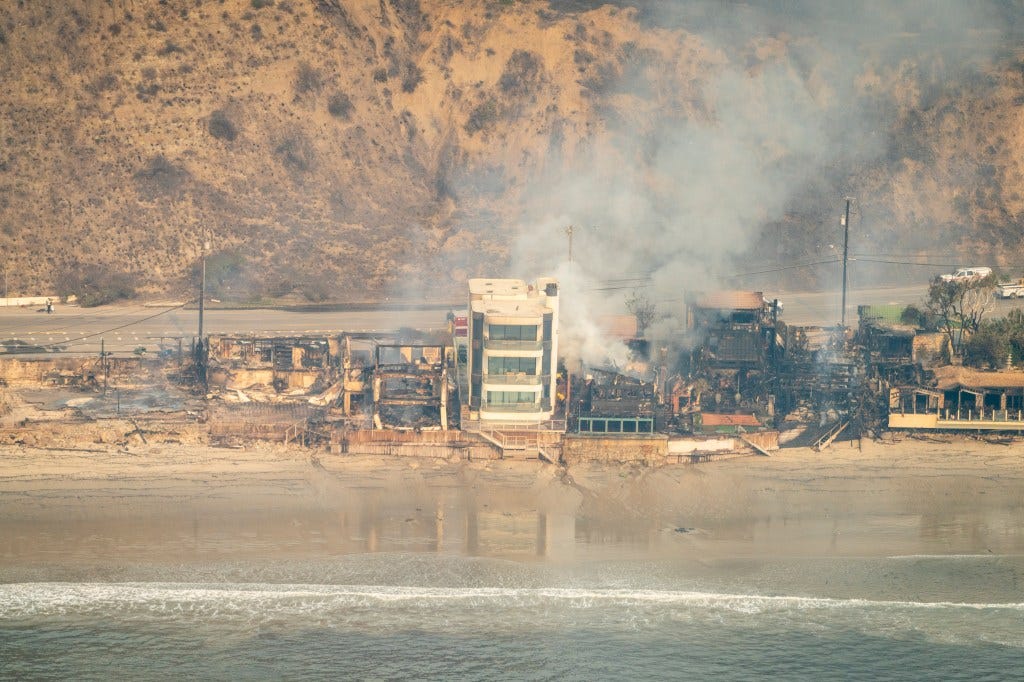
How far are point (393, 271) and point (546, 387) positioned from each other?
35900 millimetres

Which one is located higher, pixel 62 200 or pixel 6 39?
pixel 6 39

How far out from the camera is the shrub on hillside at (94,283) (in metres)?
91.5

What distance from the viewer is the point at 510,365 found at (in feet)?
205

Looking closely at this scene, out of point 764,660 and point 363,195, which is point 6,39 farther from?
point 764,660

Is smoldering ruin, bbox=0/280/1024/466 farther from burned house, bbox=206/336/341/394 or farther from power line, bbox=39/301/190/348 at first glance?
power line, bbox=39/301/190/348

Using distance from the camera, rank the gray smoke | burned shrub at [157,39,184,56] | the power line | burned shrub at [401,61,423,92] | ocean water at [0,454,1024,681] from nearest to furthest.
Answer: ocean water at [0,454,1024,681], the power line, the gray smoke, burned shrub at [157,39,184,56], burned shrub at [401,61,423,92]

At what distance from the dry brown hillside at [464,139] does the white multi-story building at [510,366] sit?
30993 millimetres

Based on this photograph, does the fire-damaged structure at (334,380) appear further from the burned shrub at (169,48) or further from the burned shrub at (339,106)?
the burned shrub at (169,48)

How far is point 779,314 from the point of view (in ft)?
284

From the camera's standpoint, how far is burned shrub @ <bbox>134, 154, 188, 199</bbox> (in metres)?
98.7

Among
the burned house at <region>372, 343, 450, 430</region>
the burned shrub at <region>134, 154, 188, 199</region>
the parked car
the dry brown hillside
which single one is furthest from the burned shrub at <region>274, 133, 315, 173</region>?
the parked car

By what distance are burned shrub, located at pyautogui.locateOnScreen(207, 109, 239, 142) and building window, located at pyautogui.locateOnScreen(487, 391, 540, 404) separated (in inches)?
1861

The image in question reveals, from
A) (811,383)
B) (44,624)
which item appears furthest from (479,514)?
(811,383)

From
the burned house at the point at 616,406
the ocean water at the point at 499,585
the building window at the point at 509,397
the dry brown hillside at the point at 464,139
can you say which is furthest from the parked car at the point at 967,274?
the building window at the point at 509,397
